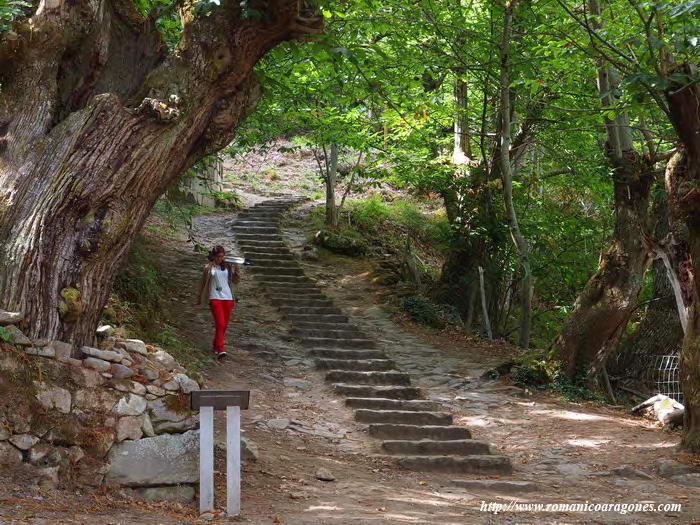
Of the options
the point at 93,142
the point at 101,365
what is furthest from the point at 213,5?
the point at 101,365

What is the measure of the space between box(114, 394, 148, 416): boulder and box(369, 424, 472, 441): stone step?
3.41 metres

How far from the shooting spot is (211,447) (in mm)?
5234

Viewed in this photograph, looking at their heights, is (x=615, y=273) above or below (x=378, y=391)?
above

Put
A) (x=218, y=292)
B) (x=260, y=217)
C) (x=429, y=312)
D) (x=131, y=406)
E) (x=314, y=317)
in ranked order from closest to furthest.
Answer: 1. (x=131, y=406)
2. (x=218, y=292)
3. (x=314, y=317)
4. (x=429, y=312)
5. (x=260, y=217)

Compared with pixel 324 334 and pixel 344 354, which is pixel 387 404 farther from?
pixel 324 334

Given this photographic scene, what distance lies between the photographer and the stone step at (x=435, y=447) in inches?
307

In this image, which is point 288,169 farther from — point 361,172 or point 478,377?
point 478,377

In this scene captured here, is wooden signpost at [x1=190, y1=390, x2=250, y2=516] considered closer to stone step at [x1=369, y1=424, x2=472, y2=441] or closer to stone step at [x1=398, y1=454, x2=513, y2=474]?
stone step at [x1=398, y1=454, x2=513, y2=474]

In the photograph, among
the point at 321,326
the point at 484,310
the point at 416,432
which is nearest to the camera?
the point at 416,432

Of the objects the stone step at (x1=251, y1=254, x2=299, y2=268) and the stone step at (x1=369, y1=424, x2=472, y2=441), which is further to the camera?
the stone step at (x1=251, y1=254, x2=299, y2=268)

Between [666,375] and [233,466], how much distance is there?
31.2 ft

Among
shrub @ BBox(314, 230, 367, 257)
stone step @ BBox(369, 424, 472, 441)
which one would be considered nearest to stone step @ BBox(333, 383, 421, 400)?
stone step @ BBox(369, 424, 472, 441)

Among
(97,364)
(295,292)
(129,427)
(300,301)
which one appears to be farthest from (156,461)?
(295,292)

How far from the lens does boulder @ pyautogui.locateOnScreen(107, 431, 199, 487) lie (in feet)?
17.2
